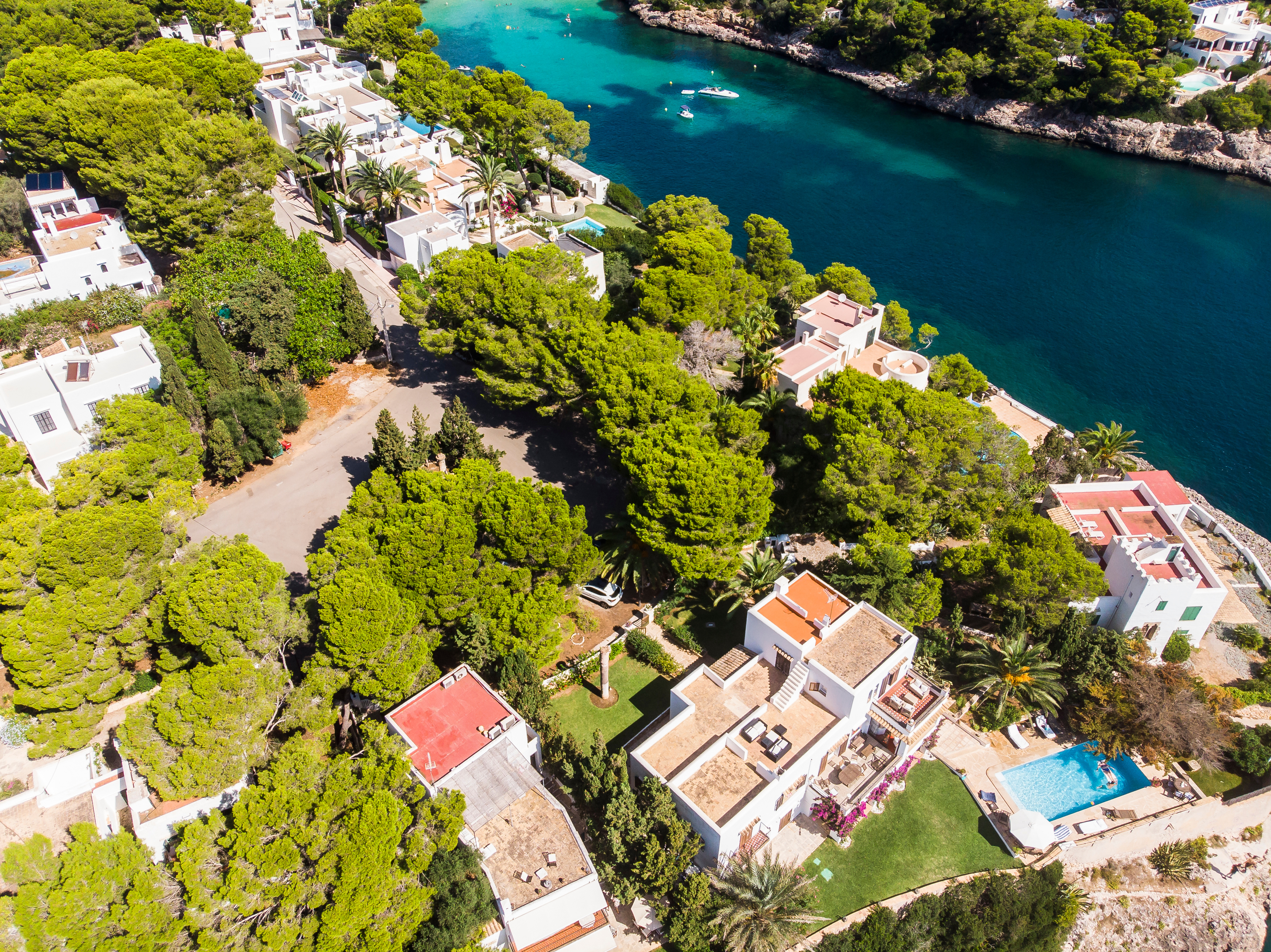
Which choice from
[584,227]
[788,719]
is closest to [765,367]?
[788,719]

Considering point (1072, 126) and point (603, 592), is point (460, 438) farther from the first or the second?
point (1072, 126)

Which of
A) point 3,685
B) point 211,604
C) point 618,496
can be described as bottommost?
point 3,685

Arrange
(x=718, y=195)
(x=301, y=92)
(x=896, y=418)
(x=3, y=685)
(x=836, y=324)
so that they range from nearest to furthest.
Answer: (x=3, y=685), (x=896, y=418), (x=836, y=324), (x=301, y=92), (x=718, y=195)

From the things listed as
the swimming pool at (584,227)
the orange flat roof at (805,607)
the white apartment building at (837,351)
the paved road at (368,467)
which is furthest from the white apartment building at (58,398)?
the white apartment building at (837,351)

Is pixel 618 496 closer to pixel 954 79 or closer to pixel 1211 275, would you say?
pixel 1211 275

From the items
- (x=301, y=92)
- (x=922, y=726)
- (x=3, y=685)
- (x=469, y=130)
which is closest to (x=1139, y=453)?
(x=922, y=726)

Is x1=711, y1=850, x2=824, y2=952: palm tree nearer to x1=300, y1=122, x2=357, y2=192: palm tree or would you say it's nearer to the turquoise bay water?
the turquoise bay water

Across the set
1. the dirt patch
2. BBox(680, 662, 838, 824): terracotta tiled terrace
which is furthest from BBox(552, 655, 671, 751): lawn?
the dirt patch
